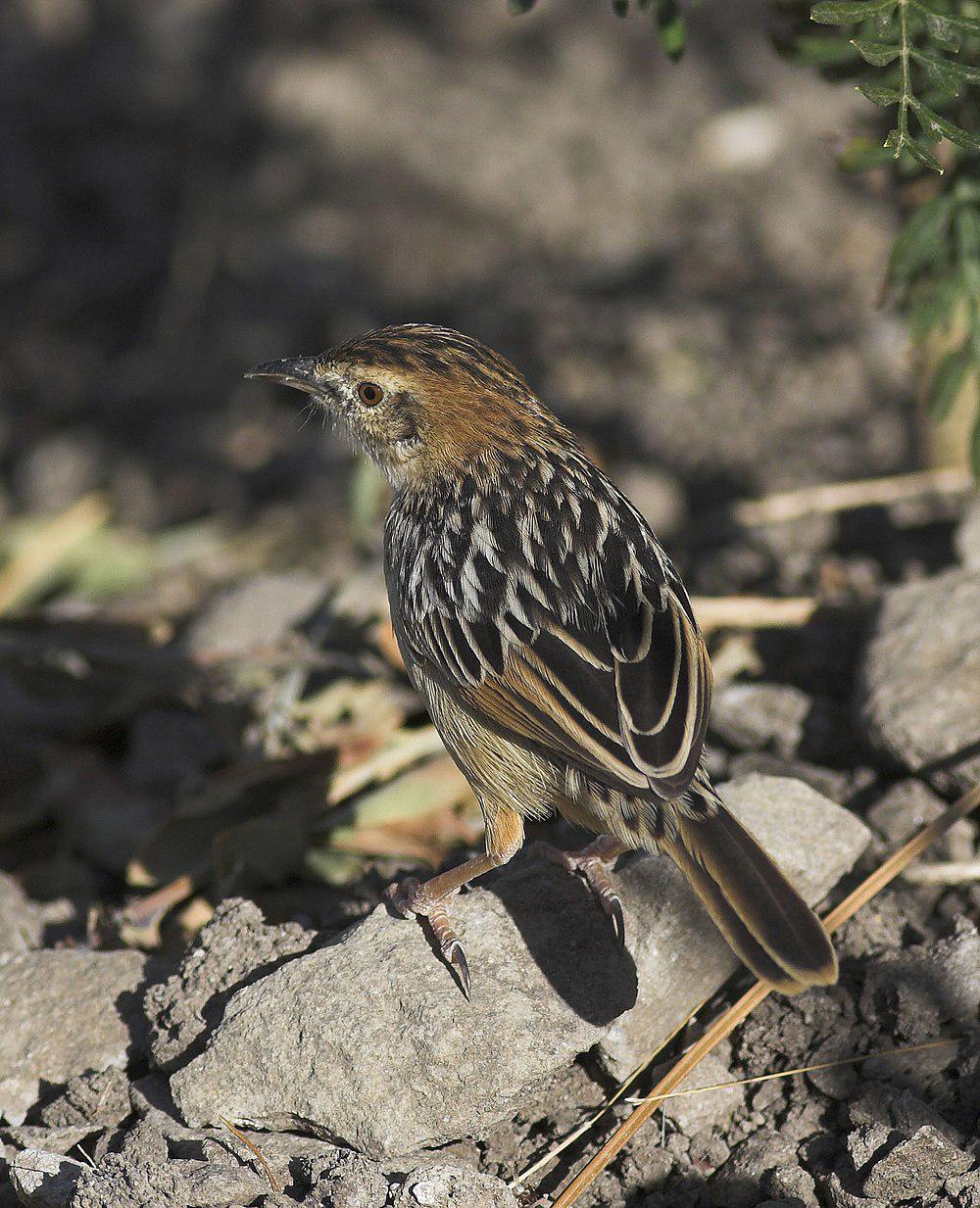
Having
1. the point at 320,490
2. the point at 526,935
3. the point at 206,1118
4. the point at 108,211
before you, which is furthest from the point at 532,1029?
the point at 108,211

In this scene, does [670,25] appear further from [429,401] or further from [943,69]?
[429,401]

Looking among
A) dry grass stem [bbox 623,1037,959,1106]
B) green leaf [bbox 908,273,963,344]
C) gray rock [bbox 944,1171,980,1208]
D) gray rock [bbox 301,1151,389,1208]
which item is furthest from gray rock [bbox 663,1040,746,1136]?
green leaf [bbox 908,273,963,344]

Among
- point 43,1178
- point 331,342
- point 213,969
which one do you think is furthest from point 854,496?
point 43,1178

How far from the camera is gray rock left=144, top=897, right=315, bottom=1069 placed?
367 centimetres

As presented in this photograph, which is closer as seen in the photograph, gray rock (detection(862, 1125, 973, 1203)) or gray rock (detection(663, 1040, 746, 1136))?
gray rock (detection(862, 1125, 973, 1203))

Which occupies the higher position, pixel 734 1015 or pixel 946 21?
pixel 946 21

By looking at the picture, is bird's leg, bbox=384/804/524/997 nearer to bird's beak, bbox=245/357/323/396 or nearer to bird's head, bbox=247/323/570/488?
bird's head, bbox=247/323/570/488

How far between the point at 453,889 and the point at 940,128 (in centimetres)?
231

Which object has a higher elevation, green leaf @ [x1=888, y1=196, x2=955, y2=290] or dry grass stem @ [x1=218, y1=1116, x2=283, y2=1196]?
green leaf @ [x1=888, y1=196, x2=955, y2=290]

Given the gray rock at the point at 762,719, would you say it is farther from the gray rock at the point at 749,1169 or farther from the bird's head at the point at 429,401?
the gray rock at the point at 749,1169

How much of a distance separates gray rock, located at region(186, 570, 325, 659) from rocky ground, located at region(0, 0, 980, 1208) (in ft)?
0.09

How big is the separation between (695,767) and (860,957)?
852 mm

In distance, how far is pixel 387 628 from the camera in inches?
230

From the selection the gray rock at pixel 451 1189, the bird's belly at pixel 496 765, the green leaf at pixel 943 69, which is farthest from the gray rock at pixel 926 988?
the green leaf at pixel 943 69
